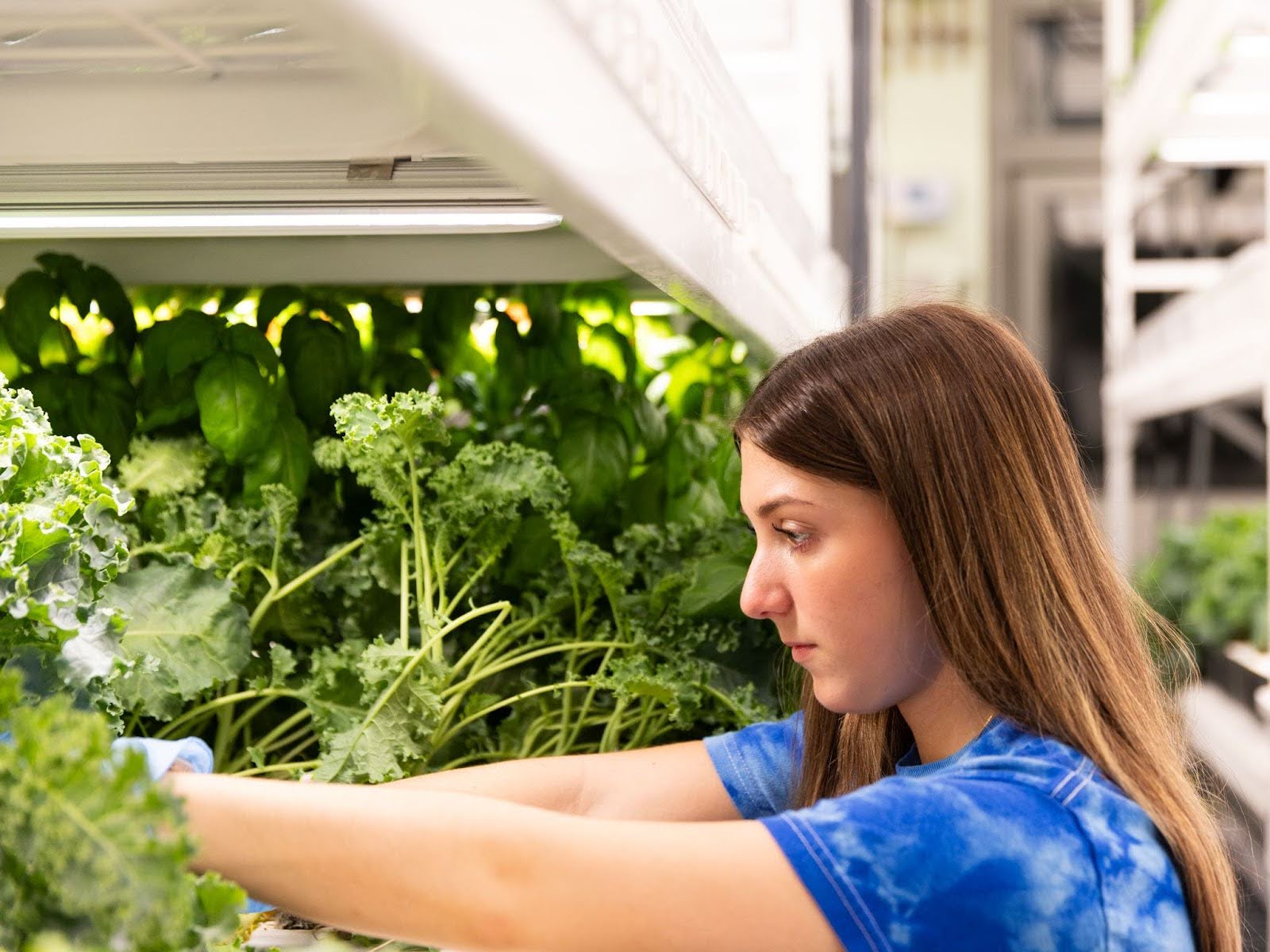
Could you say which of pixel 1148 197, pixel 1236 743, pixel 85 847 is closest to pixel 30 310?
pixel 85 847

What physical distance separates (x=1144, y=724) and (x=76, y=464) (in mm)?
576

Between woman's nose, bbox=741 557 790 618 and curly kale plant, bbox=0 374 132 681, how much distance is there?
326 mm

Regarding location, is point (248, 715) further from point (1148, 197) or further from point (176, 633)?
point (1148, 197)

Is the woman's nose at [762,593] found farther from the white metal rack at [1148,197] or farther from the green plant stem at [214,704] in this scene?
the white metal rack at [1148,197]

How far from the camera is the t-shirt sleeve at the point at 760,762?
2.96 ft

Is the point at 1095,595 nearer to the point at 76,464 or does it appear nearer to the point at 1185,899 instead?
the point at 1185,899

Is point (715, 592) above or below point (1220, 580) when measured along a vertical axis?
above

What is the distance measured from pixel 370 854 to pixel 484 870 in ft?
0.15

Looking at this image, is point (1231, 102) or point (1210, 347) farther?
point (1210, 347)

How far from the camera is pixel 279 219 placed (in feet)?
2.22

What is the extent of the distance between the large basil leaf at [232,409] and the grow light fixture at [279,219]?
Answer: 5.8 inches

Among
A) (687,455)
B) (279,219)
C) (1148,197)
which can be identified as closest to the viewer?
(279,219)

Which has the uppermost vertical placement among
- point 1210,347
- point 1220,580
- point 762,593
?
point 762,593

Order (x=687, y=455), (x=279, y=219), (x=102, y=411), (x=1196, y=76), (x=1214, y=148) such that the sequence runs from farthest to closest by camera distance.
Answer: (x=1214, y=148), (x=1196, y=76), (x=687, y=455), (x=102, y=411), (x=279, y=219)
